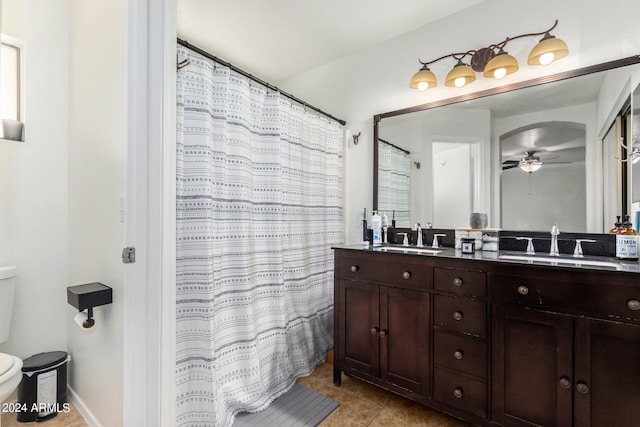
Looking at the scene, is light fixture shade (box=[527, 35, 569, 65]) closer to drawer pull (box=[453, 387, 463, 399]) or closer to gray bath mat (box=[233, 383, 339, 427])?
drawer pull (box=[453, 387, 463, 399])

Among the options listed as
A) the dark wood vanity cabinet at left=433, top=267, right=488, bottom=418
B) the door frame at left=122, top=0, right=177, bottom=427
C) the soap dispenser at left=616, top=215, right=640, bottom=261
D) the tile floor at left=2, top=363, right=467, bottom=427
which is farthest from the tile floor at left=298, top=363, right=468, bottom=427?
the soap dispenser at left=616, top=215, right=640, bottom=261

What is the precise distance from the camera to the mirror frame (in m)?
1.61

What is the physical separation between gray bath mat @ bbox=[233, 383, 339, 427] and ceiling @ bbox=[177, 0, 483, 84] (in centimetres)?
250

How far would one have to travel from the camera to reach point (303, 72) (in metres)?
2.88

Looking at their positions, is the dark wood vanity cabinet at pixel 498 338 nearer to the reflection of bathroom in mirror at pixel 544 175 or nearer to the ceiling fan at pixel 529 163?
the reflection of bathroom in mirror at pixel 544 175

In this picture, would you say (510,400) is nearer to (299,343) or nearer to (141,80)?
(299,343)

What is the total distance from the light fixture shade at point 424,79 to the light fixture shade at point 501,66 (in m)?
0.34

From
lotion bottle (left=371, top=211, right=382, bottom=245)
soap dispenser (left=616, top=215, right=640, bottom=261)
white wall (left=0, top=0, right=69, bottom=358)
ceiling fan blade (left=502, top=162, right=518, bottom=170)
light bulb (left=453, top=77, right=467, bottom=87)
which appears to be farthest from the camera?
lotion bottle (left=371, top=211, right=382, bottom=245)

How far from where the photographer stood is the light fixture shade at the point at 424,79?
2.13m

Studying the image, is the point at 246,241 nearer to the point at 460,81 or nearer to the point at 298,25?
the point at 298,25

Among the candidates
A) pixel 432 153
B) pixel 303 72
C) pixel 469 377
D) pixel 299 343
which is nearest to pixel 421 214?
pixel 432 153

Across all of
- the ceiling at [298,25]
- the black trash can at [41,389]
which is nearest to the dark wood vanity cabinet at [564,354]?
the ceiling at [298,25]

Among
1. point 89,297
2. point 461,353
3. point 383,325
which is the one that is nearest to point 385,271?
point 383,325

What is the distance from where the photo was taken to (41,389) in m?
1.68
